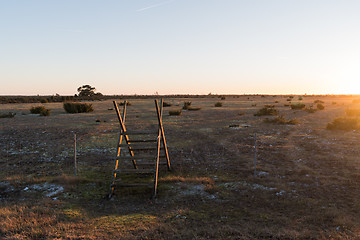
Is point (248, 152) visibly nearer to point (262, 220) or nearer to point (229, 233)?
point (262, 220)

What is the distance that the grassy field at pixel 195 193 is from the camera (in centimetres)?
477

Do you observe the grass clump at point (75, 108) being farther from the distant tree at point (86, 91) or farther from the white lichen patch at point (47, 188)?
the distant tree at point (86, 91)

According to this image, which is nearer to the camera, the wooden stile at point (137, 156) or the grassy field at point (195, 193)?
the grassy field at point (195, 193)

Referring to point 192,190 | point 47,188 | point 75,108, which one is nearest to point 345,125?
point 192,190

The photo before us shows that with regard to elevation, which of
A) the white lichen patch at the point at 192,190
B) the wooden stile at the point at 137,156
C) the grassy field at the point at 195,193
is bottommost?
the white lichen patch at the point at 192,190

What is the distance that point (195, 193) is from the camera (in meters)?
6.82

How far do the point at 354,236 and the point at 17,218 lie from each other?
6.66 m

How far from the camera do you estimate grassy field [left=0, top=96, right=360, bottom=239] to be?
4.77 metres

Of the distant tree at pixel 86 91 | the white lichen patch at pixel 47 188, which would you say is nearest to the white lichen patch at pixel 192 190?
the white lichen patch at pixel 47 188

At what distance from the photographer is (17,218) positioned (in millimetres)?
5164

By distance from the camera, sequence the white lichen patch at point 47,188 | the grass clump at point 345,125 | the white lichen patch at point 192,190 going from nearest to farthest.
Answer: the white lichen patch at point 192,190, the white lichen patch at point 47,188, the grass clump at point 345,125

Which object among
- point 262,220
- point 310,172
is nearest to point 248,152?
point 310,172

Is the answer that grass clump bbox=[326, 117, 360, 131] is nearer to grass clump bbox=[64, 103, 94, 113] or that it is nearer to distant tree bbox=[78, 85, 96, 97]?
grass clump bbox=[64, 103, 94, 113]

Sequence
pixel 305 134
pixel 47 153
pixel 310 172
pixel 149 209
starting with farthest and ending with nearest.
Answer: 1. pixel 305 134
2. pixel 47 153
3. pixel 310 172
4. pixel 149 209
